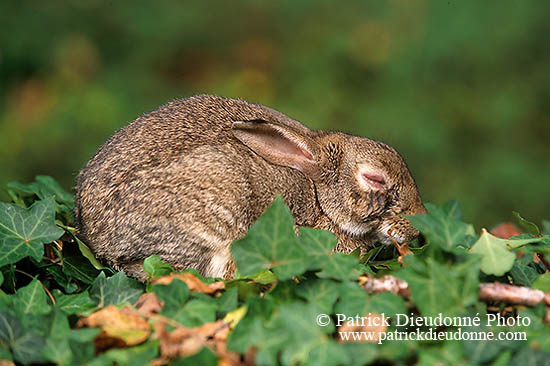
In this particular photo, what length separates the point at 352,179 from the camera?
439 cm

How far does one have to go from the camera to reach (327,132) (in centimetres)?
486

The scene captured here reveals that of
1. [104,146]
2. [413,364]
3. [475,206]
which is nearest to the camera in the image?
[413,364]

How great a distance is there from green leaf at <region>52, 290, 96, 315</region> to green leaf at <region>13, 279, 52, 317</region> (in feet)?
0.38

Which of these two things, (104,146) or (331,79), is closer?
(104,146)

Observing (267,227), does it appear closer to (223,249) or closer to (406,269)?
(406,269)

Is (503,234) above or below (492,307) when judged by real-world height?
below

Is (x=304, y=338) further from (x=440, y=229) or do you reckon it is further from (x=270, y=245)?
(x=440, y=229)

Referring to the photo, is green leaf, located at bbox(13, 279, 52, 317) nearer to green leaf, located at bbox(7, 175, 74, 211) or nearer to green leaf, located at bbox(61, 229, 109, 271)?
green leaf, located at bbox(61, 229, 109, 271)

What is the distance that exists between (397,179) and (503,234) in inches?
39.1

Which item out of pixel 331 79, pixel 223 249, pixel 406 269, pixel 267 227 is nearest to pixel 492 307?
pixel 406 269

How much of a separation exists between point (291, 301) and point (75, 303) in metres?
0.95

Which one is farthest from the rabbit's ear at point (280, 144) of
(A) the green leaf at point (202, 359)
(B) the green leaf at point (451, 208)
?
(A) the green leaf at point (202, 359)

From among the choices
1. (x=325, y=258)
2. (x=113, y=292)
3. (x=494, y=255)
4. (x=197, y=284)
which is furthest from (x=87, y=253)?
(x=494, y=255)

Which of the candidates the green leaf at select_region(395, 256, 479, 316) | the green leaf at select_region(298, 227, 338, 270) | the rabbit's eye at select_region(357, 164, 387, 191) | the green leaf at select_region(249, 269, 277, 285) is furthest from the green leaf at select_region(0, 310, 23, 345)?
the rabbit's eye at select_region(357, 164, 387, 191)
